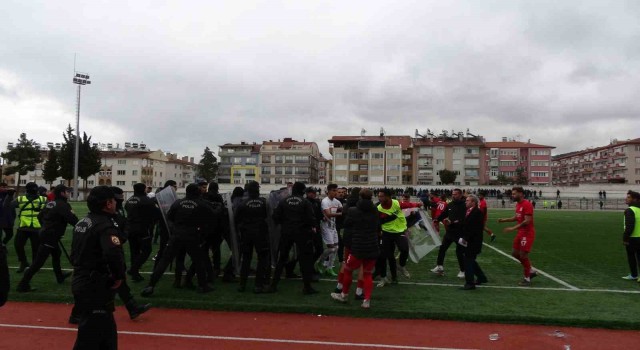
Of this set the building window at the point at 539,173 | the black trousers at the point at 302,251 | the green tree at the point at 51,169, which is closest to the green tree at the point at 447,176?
the building window at the point at 539,173

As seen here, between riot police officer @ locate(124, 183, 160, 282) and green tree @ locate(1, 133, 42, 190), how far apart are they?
6797 centimetres

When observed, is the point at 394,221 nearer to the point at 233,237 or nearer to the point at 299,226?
the point at 299,226

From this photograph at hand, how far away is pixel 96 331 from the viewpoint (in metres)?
3.91

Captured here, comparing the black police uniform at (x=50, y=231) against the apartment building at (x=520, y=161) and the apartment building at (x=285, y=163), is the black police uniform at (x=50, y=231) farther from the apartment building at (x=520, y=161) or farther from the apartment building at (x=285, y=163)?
the apartment building at (x=520, y=161)

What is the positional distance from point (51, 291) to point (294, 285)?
4.31 m

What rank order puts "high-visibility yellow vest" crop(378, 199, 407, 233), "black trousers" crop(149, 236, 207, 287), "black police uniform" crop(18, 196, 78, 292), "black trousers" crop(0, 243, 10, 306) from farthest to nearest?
"high-visibility yellow vest" crop(378, 199, 407, 233), "black police uniform" crop(18, 196, 78, 292), "black trousers" crop(149, 236, 207, 287), "black trousers" crop(0, 243, 10, 306)

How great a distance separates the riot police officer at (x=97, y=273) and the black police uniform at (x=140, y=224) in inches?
194

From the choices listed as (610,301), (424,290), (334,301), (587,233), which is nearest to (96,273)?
(334,301)

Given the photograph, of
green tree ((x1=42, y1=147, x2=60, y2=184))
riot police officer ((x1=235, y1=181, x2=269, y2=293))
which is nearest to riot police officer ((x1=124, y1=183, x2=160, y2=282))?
riot police officer ((x1=235, y1=181, x2=269, y2=293))

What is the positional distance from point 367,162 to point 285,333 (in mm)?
86199

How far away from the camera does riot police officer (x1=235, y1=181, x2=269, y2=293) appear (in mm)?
8164

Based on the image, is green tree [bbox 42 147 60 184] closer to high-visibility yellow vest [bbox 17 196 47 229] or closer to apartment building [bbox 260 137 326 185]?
apartment building [bbox 260 137 326 185]

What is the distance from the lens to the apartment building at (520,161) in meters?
106

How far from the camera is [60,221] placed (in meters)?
8.03
